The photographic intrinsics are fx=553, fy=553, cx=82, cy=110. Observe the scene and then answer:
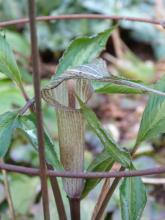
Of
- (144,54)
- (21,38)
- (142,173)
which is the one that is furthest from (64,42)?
(142,173)

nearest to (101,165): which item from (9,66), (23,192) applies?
(9,66)

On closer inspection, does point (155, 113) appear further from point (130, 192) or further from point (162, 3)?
point (162, 3)

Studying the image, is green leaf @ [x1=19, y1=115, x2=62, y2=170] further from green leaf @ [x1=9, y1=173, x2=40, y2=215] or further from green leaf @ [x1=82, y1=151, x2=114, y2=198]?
green leaf @ [x1=9, y1=173, x2=40, y2=215]

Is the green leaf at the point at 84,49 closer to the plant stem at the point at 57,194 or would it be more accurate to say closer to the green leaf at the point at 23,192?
the plant stem at the point at 57,194

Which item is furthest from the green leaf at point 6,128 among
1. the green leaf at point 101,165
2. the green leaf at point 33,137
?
the green leaf at point 101,165

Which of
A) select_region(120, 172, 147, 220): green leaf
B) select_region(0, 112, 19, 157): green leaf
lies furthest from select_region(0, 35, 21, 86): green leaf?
select_region(120, 172, 147, 220): green leaf
